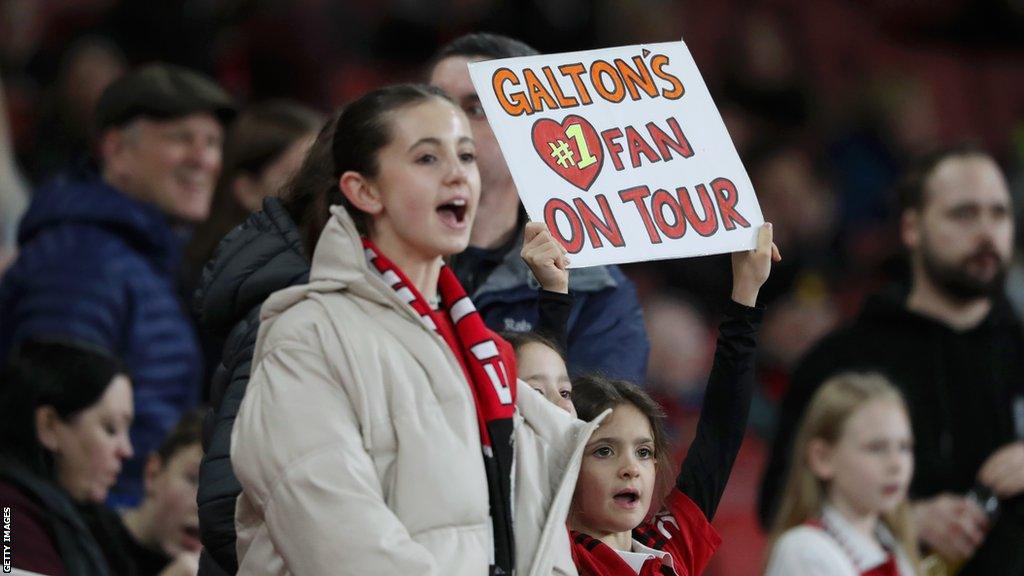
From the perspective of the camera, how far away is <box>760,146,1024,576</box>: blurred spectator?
520 cm

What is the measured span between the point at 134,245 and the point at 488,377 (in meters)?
2.65

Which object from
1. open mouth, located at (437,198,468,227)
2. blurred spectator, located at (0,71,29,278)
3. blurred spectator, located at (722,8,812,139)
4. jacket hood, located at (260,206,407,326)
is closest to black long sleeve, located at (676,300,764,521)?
open mouth, located at (437,198,468,227)

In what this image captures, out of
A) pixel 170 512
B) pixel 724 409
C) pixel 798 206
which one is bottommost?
pixel 170 512

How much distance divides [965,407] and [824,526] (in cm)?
85

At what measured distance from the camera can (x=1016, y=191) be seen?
1052 cm

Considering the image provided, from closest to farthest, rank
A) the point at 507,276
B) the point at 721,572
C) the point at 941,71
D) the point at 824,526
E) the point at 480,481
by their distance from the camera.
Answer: the point at 480,481, the point at 507,276, the point at 824,526, the point at 721,572, the point at 941,71

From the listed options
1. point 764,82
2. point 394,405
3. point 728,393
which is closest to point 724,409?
point 728,393

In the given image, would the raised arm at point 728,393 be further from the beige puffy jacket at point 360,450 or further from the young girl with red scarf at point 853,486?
the young girl with red scarf at point 853,486

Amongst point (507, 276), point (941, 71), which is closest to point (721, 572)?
point (507, 276)

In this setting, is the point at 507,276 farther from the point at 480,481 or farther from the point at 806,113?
the point at 806,113

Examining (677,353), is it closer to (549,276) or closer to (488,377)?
(549,276)

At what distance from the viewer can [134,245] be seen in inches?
214

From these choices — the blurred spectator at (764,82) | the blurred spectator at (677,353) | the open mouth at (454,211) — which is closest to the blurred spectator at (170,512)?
the open mouth at (454,211)

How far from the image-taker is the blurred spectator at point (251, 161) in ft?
17.5
